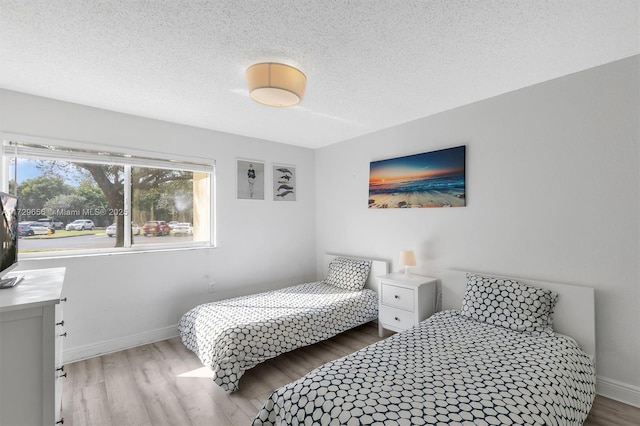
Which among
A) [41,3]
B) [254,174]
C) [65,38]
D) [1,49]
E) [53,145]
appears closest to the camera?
[41,3]

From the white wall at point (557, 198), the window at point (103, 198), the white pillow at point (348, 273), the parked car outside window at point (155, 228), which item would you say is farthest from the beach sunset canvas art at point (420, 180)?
the parked car outside window at point (155, 228)

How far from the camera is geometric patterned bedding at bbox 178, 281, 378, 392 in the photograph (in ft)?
7.72

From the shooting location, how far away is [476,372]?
1.67 m

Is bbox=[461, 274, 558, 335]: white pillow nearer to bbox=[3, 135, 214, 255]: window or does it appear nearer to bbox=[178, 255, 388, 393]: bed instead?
bbox=[178, 255, 388, 393]: bed

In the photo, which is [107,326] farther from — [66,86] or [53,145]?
[66,86]

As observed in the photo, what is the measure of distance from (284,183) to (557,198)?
310 cm

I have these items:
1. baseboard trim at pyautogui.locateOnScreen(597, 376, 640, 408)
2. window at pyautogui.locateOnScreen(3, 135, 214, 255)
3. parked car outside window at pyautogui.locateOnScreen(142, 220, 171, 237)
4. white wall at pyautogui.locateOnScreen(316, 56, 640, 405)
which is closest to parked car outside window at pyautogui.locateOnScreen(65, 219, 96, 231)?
window at pyautogui.locateOnScreen(3, 135, 214, 255)

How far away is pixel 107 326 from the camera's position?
114 inches

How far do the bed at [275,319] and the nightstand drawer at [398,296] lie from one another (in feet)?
1.10

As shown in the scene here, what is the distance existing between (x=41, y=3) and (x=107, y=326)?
105 inches

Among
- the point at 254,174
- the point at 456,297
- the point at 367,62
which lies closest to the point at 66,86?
the point at 254,174

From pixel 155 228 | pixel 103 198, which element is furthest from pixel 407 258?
pixel 103 198

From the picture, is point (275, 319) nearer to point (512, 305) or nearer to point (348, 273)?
point (348, 273)

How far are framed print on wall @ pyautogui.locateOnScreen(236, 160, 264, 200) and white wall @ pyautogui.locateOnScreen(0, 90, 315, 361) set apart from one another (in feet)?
0.26
